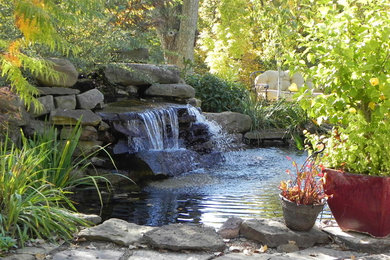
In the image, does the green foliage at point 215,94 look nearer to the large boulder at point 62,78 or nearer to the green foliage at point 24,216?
the large boulder at point 62,78

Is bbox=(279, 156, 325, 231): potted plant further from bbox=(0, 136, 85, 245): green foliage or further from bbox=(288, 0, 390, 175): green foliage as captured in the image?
bbox=(0, 136, 85, 245): green foliage

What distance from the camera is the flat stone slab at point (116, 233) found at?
10.5 ft

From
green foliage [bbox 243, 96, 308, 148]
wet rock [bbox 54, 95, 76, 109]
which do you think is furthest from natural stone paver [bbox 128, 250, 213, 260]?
green foliage [bbox 243, 96, 308, 148]

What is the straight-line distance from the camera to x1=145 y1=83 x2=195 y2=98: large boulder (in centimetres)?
940

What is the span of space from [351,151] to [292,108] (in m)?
7.85

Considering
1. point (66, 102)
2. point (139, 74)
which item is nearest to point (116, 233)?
point (66, 102)

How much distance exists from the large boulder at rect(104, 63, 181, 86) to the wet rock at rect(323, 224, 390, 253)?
18.5 ft

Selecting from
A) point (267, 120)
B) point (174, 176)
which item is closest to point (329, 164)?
point (174, 176)

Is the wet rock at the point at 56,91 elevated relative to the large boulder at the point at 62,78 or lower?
lower

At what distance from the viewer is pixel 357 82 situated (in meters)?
3.27

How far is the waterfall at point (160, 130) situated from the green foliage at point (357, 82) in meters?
4.45

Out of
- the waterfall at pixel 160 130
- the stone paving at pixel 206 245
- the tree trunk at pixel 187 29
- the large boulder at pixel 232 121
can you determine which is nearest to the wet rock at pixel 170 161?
the waterfall at pixel 160 130

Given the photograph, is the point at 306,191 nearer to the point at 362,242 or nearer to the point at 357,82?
the point at 362,242

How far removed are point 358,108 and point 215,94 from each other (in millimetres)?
7858
